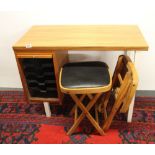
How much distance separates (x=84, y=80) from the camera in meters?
1.37

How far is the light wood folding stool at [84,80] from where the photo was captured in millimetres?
1320

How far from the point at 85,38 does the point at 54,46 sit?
0.24m

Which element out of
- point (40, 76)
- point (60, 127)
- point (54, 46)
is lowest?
point (60, 127)

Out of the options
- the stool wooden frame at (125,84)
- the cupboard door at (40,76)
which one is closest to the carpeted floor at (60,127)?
the stool wooden frame at (125,84)

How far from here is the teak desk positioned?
1.28 m

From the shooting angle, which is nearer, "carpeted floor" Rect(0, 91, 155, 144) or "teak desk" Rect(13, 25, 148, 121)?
"teak desk" Rect(13, 25, 148, 121)

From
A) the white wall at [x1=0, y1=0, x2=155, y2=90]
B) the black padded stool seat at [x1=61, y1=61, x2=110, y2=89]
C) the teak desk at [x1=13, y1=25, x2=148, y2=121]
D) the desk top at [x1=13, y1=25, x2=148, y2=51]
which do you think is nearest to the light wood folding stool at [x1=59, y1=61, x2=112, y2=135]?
the black padded stool seat at [x1=61, y1=61, x2=110, y2=89]

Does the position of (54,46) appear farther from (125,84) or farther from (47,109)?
(47,109)

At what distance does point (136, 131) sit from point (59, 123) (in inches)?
26.7

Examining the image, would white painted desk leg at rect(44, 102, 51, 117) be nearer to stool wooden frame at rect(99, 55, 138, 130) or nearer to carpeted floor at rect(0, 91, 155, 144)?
carpeted floor at rect(0, 91, 155, 144)
